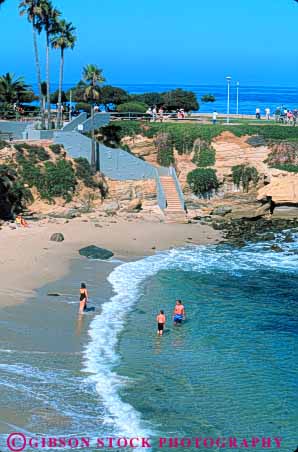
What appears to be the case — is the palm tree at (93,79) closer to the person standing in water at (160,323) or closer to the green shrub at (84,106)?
the green shrub at (84,106)

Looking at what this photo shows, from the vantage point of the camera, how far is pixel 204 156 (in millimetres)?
53594

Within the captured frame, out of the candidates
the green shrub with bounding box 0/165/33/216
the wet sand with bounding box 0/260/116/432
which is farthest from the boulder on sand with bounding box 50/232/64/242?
the wet sand with bounding box 0/260/116/432

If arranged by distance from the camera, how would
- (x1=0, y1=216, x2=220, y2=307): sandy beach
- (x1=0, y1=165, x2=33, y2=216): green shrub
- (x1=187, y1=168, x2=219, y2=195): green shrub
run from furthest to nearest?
1. (x1=187, y1=168, x2=219, y2=195): green shrub
2. (x1=0, y1=165, x2=33, y2=216): green shrub
3. (x1=0, y1=216, x2=220, y2=307): sandy beach

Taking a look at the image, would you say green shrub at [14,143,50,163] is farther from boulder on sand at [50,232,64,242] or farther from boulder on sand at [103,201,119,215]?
boulder on sand at [50,232,64,242]

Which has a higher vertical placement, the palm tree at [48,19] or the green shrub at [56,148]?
the palm tree at [48,19]

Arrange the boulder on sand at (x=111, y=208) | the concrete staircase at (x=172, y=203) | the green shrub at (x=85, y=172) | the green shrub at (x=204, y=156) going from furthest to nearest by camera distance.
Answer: the green shrub at (x=204, y=156)
the green shrub at (x=85, y=172)
the concrete staircase at (x=172, y=203)
the boulder on sand at (x=111, y=208)

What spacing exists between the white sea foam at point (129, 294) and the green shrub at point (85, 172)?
10427 millimetres

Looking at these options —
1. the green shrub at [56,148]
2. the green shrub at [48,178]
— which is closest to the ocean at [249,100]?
the green shrub at [56,148]

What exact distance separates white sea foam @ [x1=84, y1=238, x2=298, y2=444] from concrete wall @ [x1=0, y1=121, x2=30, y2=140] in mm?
15981

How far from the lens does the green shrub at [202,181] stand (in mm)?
51531

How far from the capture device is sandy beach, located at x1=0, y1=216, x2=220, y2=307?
32.0 m

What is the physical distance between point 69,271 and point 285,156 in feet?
80.3

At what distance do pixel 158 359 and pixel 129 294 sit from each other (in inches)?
297

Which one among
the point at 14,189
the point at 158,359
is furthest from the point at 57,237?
the point at 158,359
